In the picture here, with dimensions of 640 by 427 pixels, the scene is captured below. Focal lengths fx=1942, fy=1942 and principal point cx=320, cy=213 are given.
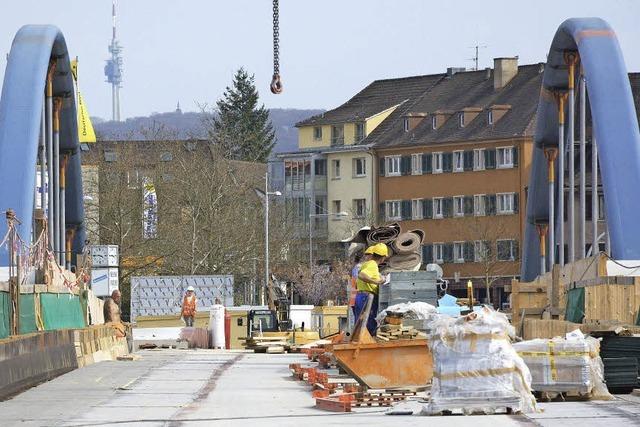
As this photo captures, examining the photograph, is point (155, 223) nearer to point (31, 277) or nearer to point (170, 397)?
point (31, 277)

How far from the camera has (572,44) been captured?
48.8 m

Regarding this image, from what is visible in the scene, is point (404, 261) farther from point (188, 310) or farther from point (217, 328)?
point (188, 310)

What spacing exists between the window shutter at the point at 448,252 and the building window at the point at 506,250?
3.86m

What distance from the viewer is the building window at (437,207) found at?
129 metres

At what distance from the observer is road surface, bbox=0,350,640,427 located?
64.5ft

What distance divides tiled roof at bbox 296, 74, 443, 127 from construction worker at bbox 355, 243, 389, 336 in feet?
356

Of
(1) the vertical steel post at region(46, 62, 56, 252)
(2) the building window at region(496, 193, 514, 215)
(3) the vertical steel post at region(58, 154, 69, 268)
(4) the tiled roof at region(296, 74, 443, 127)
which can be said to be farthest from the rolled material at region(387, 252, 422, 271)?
(4) the tiled roof at region(296, 74, 443, 127)

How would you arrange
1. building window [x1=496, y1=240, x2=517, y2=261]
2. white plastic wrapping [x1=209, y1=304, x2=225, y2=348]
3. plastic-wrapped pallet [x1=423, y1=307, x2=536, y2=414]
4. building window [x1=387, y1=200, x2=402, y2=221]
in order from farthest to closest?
building window [x1=387, y1=200, x2=402, y2=221] → building window [x1=496, y1=240, x2=517, y2=261] → white plastic wrapping [x1=209, y1=304, x2=225, y2=348] → plastic-wrapped pallet [x1=423, y1=307, x2=536, y2=414]

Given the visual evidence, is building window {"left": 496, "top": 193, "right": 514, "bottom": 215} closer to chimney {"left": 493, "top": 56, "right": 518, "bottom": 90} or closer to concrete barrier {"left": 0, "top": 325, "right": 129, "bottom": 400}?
chimney {"left": 493, "top": 56, "right": 518, "bottom": 90}

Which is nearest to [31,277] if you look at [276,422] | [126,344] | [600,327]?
[126,344]

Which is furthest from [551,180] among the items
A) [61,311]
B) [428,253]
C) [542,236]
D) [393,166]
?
[393,166]

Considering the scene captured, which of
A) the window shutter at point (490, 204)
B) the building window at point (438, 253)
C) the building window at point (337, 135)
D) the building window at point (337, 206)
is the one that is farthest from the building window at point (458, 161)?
the building window at point (337, 135)

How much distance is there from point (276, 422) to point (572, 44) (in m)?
30.3

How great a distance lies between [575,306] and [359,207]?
100007 millimetres
